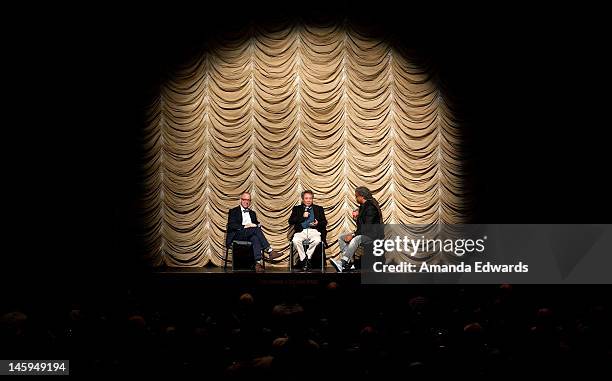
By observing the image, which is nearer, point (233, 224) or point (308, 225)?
point (233, 224)

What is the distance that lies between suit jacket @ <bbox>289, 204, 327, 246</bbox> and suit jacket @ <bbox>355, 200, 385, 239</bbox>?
1.81 ft

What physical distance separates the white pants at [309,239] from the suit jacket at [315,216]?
0.67 ft

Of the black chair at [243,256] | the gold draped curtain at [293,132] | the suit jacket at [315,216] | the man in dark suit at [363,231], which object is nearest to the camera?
Answer: the man in dark suit at [363,231]

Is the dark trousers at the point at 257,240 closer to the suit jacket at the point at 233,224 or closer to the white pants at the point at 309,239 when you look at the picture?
the suit jacket at the point at 233,224

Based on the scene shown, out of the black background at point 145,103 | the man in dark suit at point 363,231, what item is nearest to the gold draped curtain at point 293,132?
the black background at point 145,103

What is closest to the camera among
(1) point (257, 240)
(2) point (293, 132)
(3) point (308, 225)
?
(1) point (257, 240)

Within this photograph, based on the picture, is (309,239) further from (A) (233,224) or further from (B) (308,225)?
(A) (233,224)

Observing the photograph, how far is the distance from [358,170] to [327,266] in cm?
140

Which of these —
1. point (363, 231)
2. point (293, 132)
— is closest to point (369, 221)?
point (363, 231)

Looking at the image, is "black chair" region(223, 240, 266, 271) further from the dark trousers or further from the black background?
the black background

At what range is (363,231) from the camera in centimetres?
747

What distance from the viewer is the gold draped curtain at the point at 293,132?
28.5ft

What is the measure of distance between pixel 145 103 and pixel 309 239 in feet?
10.1

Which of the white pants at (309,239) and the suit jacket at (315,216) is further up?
the suit jacket at (315,216)
